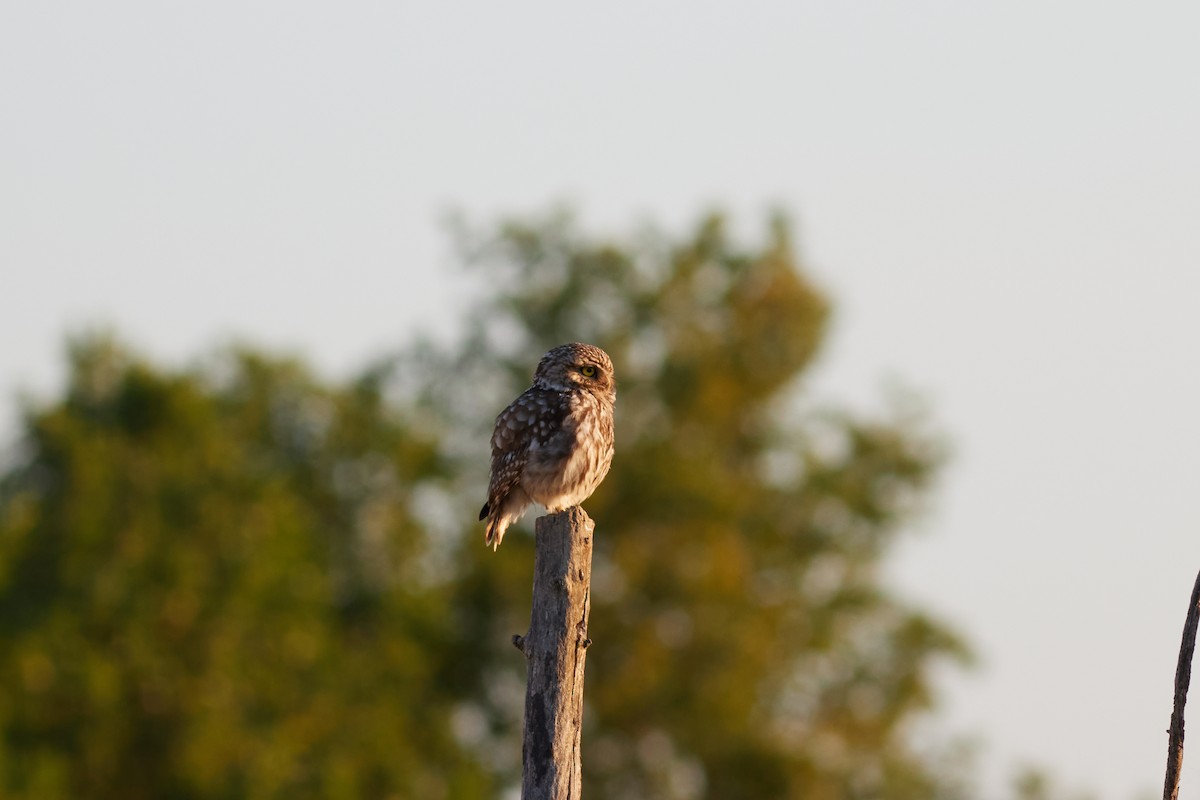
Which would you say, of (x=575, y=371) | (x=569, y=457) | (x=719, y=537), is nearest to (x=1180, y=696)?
(x=569, y=457)

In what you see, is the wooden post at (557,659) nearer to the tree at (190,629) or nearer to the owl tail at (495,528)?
the owl tail at (495,528)

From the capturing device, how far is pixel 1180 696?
5.85 metres

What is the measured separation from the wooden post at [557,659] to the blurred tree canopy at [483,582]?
2576 centimetres

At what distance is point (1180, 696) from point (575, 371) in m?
6.67

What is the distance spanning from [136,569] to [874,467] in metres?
14.7

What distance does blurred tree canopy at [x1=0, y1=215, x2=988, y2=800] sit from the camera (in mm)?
35500

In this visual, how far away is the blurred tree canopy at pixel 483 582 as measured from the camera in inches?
1398

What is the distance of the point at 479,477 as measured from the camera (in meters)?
39.9

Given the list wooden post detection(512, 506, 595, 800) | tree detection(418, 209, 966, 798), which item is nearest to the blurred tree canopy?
tree detection(418, 209, 966, 798)

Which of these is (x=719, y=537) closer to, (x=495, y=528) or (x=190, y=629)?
(x=190, y=629)

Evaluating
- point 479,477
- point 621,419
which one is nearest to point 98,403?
point 479,477

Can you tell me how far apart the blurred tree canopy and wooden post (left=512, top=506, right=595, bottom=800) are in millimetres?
25761

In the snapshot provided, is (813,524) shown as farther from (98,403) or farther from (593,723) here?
(98,403)

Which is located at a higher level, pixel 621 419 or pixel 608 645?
pixel 621 419
